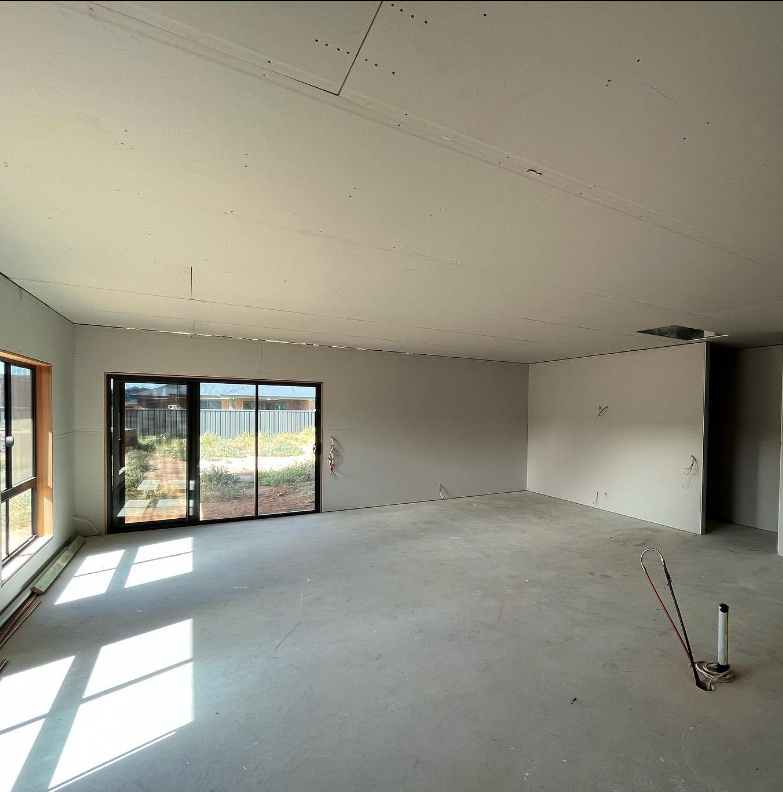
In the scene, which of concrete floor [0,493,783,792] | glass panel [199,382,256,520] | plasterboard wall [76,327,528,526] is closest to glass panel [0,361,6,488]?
concrete floor [0,493,783,792]

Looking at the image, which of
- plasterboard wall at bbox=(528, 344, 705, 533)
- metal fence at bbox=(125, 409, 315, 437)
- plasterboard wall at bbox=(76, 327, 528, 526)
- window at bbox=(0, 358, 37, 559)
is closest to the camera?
window at bbox=(0, 358, 37, 559)

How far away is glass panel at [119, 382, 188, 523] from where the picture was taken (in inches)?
198

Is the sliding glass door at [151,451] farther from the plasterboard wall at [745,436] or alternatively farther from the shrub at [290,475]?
the plasterboard wall at [745,436]

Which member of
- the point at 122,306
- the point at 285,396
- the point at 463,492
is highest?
the point at 122,306

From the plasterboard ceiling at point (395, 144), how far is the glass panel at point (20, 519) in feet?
6.24

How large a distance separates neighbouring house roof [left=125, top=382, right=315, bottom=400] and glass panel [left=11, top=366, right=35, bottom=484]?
50.9 inches

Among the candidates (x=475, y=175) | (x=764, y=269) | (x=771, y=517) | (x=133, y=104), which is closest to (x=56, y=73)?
(x=133, y=104)

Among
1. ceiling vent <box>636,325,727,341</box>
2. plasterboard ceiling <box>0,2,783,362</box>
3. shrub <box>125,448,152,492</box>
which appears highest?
plasterboard ceiling <box>0,2,783,362</box>

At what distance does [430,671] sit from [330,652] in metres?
0.64

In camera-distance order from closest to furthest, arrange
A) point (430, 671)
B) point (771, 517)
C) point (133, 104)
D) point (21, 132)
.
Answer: point (133, 104), point (21, 132), point (430, 671), point (771, 517)

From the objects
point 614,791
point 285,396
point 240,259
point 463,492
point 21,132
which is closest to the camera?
point 21,132

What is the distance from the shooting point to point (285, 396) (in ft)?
19.2

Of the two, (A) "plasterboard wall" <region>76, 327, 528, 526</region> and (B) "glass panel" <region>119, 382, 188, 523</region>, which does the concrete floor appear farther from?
(A) "plasterboard wall" <region>76, 327, 528, 526</region>

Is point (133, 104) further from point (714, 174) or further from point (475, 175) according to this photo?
point (714, 174)
